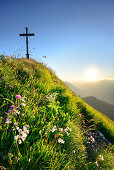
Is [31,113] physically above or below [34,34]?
below

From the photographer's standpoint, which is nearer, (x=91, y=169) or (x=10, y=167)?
(x=10, y=167)

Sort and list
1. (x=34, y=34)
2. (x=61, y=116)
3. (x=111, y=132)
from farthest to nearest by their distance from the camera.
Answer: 1. (x=34, y=34)
2. (x=111, y=132)
3. (x=61, y=116)

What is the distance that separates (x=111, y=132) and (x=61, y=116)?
11.0ft

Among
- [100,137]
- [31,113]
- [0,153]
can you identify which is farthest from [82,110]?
[0,153]

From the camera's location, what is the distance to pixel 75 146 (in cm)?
269

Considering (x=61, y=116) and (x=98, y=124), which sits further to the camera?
(x=98, y=124)

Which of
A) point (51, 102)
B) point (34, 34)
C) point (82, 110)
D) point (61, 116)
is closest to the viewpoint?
point (61, 116)

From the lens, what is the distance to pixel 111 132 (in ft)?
15.9

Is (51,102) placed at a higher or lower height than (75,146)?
higher

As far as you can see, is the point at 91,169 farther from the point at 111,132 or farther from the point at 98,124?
the point at 111,132

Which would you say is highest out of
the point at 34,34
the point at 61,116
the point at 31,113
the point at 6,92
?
the point at 34,34

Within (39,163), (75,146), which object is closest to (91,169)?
(75,146)

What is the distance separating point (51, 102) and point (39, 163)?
194 cm

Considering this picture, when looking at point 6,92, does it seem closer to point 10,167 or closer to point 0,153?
point 0,153
